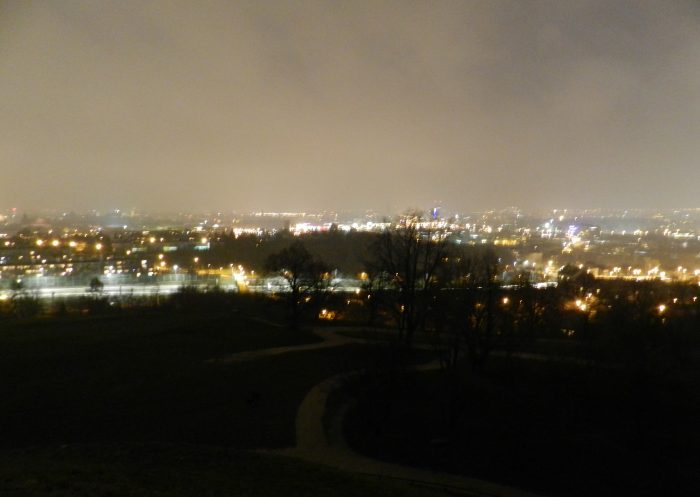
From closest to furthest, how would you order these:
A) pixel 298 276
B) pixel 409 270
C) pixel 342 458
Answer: pixel 342 458
pixel 409 270
pixel 298 276

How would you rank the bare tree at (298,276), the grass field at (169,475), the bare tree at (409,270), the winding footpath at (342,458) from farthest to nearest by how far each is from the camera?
1. the bare tree at (298,276)
2. the bare tree at (409,270)
3. the winding footpath at (342,458)
4. the grass field at (169,475)

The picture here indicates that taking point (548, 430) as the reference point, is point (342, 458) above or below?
above

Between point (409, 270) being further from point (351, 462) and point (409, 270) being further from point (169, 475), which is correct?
point (169, 475)

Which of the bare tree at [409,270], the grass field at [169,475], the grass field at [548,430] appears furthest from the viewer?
the bare tree at [409,270]

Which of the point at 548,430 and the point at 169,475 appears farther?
the point at 548,430

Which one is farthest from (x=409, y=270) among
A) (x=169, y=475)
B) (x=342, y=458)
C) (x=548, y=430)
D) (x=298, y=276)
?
(x=169, y=475)

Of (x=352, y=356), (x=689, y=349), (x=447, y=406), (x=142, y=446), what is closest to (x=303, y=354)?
(x=352, y=356)

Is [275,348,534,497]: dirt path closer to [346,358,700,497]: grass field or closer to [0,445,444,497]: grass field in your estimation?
[346,358,700,497]: grass field

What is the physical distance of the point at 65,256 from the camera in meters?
51.4

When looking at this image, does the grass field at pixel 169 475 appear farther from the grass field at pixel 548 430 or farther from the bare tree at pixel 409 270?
the bare tree at pixel 409 270

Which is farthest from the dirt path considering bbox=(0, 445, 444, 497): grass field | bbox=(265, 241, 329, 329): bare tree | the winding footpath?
bbox=(265, 241, 329, 329): bare tree

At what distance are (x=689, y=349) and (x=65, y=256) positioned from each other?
172ft

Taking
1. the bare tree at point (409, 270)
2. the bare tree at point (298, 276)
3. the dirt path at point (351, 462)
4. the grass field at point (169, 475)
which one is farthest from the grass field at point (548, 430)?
the bare tree at point (298, 276)

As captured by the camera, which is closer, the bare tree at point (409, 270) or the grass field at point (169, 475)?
the grass field at point (169, 475)
